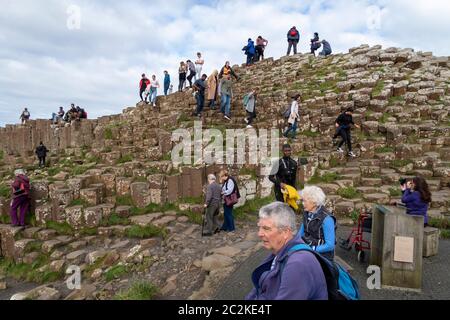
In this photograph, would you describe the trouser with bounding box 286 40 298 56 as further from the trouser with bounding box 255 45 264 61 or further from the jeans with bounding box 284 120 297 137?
the jeans with bounding box 284 120 297 137

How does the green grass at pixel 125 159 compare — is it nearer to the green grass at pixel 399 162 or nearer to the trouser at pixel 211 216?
the trouser at pixel 211 216

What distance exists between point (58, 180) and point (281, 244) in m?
13.0

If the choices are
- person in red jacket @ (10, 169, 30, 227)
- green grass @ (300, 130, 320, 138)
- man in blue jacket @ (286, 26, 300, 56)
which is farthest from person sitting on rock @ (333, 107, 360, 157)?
man in blue jacket @ (286, 26, 300, 56)

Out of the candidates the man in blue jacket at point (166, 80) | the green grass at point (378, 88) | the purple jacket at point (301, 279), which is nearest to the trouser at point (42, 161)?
the man in blue jacket at point (166, 80)

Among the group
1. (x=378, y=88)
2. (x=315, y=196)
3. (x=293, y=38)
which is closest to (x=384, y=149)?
(x=378, y=88)

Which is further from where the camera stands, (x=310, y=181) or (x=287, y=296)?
(x=310, y=181)

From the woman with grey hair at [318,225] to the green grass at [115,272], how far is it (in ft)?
16.3

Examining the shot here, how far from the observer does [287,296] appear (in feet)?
8.53

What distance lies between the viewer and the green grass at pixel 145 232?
32.9 ft

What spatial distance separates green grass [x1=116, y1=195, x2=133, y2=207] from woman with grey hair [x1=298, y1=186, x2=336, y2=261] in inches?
338

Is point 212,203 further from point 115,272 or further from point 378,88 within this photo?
point 378,88

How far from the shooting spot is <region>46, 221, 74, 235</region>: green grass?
11164mm

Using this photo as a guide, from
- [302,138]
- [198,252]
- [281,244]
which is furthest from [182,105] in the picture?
[281,244]
